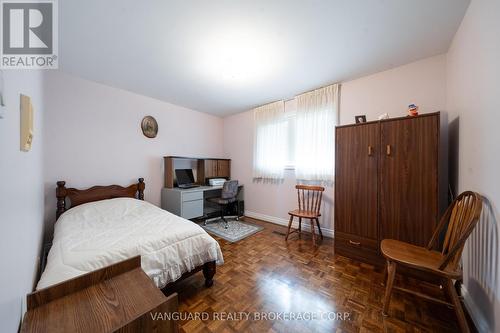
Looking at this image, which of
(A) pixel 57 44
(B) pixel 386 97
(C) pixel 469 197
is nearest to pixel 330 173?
(B) pixel 386 97

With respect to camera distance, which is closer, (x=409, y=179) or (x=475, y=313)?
(x=475, y=313)

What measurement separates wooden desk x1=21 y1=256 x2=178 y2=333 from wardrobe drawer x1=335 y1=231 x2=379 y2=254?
208cm

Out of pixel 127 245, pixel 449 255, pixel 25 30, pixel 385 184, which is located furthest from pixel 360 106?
pixel 25 30

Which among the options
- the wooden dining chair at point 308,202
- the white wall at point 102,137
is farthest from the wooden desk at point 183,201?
the wooden dining chair at point 308,202

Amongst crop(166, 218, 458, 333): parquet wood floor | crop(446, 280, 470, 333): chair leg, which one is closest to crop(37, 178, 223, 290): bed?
crop(166, 218, 458, 333): parquet wood floor

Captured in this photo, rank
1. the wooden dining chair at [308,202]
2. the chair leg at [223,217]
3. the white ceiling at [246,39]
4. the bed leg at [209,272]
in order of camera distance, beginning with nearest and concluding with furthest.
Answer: the white ceiling at [246,39] → the bed leg at [209,272] → the wooden dining chair at [308,202] → the chair leg at [223,217]

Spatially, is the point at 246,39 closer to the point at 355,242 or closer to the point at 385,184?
the point at 385,184

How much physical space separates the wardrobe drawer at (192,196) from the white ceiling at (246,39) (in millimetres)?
1820

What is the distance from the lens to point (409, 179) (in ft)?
5.89

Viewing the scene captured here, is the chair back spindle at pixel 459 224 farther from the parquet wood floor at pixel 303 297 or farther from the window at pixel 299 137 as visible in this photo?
the window at pixel 299 137

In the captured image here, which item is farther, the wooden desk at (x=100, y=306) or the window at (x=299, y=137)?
the window at (x=299, y=137)

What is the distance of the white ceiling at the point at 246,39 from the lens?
4.62 ft

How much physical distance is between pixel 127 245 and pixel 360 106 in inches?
125

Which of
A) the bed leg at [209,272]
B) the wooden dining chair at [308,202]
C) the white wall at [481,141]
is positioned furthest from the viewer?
the wooden dining chair at [308,202]
